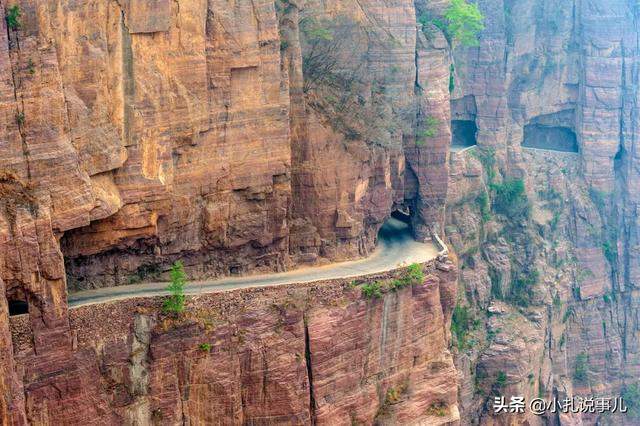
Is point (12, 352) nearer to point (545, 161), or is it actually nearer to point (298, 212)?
point (298, 212)

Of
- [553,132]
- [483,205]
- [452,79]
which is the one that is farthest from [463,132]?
[452,79]

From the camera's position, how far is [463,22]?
74188 mm

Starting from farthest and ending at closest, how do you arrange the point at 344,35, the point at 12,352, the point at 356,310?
the point at 344,35, the point at 356,310, the point at 12,352

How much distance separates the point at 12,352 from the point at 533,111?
152 feet

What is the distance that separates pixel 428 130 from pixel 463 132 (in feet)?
48.7

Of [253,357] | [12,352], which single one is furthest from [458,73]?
[12,352]

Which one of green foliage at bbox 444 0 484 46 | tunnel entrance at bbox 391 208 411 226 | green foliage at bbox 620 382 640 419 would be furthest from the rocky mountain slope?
green foliage at bbox 444 0 484 46

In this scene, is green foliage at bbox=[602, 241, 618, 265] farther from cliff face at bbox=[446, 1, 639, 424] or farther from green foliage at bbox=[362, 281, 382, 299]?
green foliage at bbox=[362, 281, 382, 299]

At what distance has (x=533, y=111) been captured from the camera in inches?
3374

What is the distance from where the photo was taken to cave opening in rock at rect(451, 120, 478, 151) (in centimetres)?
8356

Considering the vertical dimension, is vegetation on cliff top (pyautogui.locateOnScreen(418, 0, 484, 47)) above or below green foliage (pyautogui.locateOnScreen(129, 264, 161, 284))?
above

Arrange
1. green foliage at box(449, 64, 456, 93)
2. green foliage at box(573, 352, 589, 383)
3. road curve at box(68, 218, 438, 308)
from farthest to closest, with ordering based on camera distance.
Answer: green foliage at box(573, 352, 589, 383) < green foliage at box(449, 64, 456, 93) < road curve at box(68, 218, 438, 308)

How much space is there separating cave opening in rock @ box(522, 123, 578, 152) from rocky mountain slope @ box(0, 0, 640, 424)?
0.94m

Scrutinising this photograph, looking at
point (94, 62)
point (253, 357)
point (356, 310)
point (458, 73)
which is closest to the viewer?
point (94, 62)
